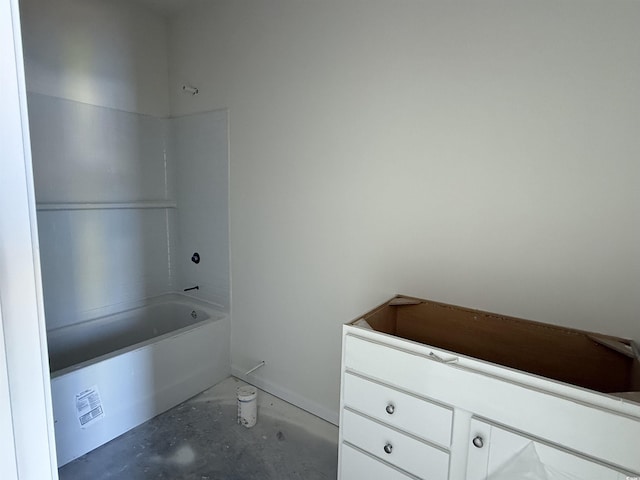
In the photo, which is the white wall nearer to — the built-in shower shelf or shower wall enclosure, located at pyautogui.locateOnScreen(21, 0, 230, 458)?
shower wall enclosure, located at pyautogui.locateOnScreen(21, 0, 230, 458)

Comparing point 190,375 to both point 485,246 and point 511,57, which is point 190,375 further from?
point 511,57

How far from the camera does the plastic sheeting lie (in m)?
0.99

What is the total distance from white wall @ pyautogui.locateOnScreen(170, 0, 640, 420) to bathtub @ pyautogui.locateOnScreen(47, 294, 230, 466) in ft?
0.90

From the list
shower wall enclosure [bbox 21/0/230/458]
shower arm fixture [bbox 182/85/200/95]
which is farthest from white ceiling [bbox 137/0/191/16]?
shower arm fixture [bbox 182/85/200/95]

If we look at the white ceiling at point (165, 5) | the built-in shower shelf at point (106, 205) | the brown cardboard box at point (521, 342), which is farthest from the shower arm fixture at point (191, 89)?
the brown cardboard box at point (521, 342)

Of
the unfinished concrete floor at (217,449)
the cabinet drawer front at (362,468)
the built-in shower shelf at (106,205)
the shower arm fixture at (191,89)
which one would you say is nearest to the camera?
the cabinet drawer front at (362,468)

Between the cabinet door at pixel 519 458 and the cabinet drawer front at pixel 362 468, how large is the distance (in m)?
0.31

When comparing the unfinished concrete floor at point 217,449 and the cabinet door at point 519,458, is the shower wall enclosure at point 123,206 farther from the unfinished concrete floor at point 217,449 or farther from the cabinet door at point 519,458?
the cabinet door at point 519,458

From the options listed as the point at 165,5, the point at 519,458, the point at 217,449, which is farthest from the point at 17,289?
the point at 165,5

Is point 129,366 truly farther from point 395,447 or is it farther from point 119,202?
point 395,447

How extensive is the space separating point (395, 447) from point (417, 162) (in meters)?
1.30

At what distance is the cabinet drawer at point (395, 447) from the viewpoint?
1.22m

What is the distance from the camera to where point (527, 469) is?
1.02m

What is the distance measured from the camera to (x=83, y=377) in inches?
72.3
